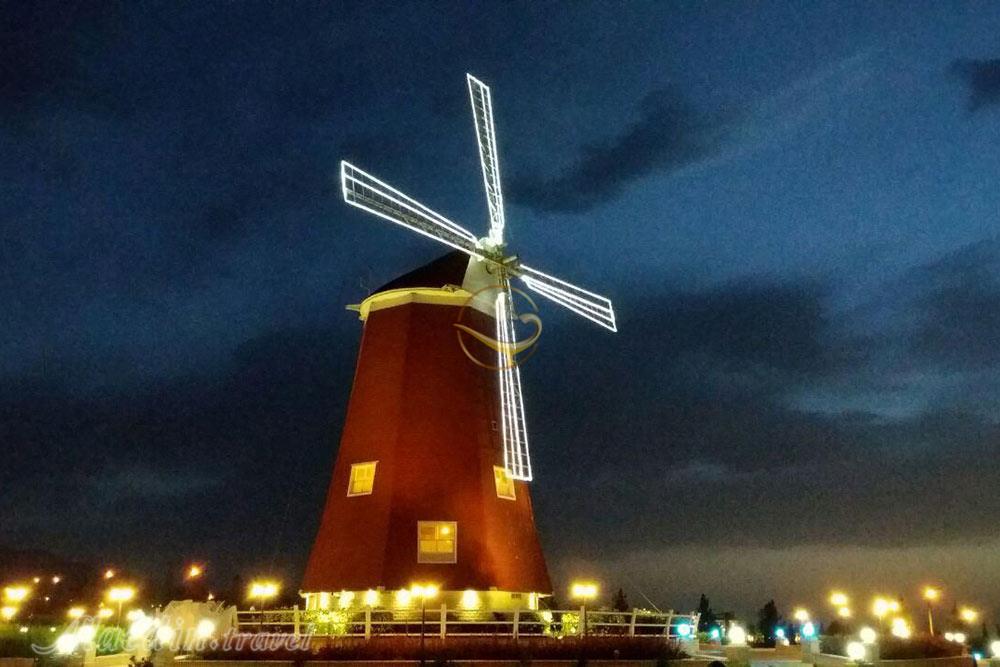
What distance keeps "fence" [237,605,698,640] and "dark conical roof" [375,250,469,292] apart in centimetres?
1001

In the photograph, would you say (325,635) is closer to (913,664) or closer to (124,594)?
(124,594)

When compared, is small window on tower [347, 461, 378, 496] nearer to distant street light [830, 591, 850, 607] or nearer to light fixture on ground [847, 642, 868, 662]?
light fixture on ground [847, 642, 868, 662]

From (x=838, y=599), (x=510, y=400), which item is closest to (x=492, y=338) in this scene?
(x=510, y=400)

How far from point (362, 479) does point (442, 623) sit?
7265 mm

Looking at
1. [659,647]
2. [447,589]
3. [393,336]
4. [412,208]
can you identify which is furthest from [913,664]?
[412,208]

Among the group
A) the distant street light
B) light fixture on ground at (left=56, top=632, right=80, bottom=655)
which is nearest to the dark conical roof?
light fixture on ground at (left=56, top=632, right=80, bottom=655)

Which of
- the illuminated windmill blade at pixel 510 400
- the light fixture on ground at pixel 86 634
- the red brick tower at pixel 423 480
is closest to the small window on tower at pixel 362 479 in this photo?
the red brick tower at pixel 423 480

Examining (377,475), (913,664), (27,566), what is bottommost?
(913,664)

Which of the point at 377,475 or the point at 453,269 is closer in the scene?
the point at 377,475

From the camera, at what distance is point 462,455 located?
25.3 meters

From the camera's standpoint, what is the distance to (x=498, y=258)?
2820 centimetres

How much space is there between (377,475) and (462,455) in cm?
249

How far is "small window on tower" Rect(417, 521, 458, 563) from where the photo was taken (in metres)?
23.7

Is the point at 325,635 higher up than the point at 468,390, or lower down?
lower down
